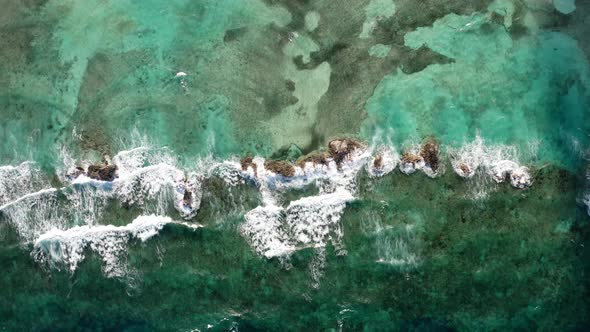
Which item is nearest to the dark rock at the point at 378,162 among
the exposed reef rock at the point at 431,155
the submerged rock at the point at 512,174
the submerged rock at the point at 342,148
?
the submerged rock at the point at 342,148

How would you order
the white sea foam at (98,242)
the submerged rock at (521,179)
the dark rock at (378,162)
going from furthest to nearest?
the white sea foam at (98,242)
the dark rock at (378,162)
the submerged rock at (521,179)

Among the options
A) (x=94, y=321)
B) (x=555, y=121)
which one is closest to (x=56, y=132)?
(x=94, y=321)

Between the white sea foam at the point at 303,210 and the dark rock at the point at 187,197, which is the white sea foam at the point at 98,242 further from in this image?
the white sea foam at the point at 303,210

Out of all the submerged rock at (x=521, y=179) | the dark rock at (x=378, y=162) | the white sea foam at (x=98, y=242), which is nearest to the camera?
the submerged rock at (x=521, y=179)

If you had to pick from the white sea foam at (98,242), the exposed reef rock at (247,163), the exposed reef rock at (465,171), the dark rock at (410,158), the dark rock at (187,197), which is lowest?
the white sea foam at (98,242)

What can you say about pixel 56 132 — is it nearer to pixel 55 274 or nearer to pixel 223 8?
pixel 55 274

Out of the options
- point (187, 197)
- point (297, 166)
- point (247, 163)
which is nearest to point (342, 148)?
point (297, 166)

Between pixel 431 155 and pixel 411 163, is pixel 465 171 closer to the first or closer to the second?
pixel 431 155
